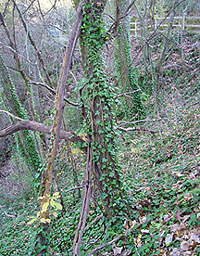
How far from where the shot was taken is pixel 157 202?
4.00 metres

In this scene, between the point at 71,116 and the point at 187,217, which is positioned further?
the point at 71,116

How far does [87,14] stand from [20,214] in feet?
25.9

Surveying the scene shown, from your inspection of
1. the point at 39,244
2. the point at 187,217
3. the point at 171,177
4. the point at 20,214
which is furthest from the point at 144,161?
the point at 20,214

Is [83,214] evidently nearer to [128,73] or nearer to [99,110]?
[99,110]

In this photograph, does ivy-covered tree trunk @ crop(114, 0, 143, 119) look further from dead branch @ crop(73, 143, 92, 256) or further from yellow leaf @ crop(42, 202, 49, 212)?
yellow leaf @ crop(42, 202, 49, 212)

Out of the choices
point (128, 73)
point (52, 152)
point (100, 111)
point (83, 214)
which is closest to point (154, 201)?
point (83, 214)

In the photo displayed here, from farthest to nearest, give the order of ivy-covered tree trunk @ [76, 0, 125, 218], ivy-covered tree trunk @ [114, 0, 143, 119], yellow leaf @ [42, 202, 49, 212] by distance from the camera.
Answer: ivy-covered tree trunk @ [114, 0, 143, 119], ivy-covered tree trunk @ [76, 0, 125, 218], yellow leaf @ [42, 202, 49, 212]

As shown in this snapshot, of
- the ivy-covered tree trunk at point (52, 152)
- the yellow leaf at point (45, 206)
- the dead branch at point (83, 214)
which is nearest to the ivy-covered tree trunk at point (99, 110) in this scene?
the dead branch at point (83, 214)

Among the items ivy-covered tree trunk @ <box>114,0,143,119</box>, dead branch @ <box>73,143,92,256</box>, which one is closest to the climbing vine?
dead branch @ <box>73,143,92,256</box>

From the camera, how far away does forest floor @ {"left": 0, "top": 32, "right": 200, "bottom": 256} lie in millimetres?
3168

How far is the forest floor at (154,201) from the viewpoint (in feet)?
10.4

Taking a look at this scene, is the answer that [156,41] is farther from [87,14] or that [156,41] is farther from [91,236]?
[91,236]

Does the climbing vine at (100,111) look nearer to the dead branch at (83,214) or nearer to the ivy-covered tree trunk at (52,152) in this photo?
the dead branch at (83,214)

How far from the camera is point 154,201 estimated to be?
4.05 m
